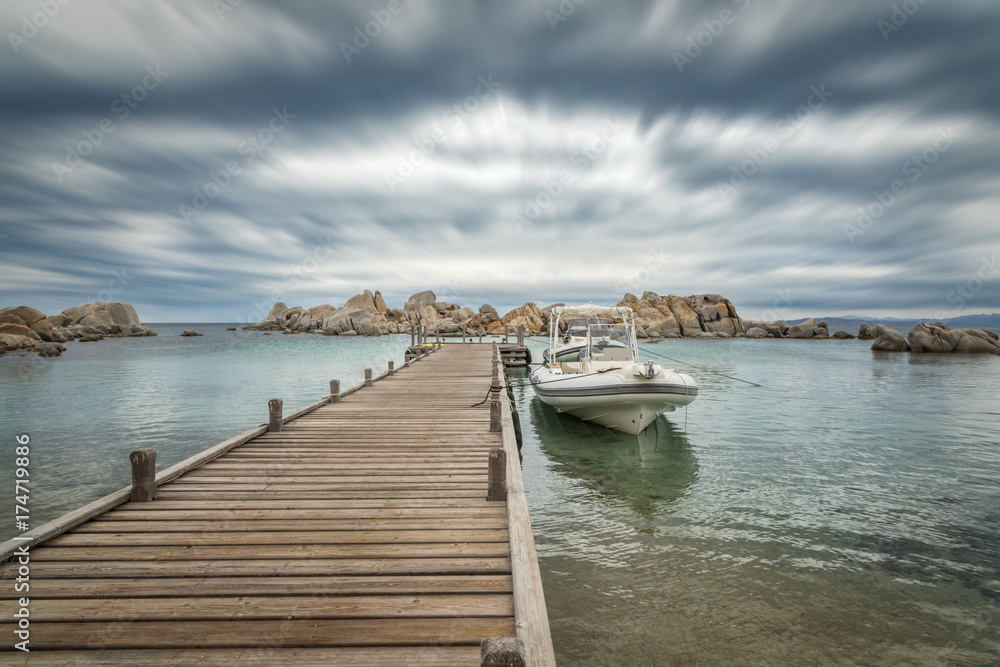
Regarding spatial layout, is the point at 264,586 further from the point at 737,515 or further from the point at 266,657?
the point at 737,515

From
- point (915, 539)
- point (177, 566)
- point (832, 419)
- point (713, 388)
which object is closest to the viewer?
point (177, 566)

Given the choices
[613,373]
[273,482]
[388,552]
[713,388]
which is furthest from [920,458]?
[273,482]

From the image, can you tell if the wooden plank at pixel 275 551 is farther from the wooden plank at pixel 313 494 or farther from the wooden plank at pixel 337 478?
the wooden plank at pixel 337 478

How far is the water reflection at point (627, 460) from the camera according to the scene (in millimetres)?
9898

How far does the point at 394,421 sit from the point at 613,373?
6305 millimetres

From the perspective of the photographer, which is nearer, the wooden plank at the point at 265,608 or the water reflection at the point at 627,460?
the wooden plank at the point at 265,608

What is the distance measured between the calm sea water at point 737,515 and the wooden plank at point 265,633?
7.89 ft

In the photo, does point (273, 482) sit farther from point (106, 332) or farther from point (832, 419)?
point (106, 332)

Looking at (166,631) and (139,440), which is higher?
(166,631)

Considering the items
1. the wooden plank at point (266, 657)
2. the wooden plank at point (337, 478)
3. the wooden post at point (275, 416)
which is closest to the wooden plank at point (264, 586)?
the wooden plank at point (266, 657)

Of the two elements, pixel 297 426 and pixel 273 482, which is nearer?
pixel 273 482

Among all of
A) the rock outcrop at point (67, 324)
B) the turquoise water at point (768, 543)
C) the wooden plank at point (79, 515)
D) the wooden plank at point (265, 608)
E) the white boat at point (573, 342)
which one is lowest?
the turquoise water at point (768, 543)

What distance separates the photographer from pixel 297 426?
9.79m

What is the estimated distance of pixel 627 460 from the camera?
12.3 metres
